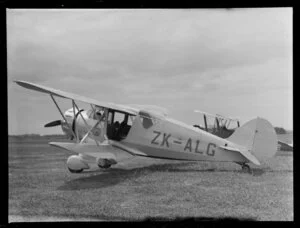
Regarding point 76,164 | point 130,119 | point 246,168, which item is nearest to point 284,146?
point 246,168

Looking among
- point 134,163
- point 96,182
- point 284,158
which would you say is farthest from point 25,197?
point 284,158

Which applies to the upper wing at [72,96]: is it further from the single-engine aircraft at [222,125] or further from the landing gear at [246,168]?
the landing gear at [246,168]

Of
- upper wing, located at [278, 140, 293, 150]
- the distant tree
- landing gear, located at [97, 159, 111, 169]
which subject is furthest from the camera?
landing gear, located at [97, 159, 111, 169]

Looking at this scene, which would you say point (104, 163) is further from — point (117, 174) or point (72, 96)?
point (72, 96)

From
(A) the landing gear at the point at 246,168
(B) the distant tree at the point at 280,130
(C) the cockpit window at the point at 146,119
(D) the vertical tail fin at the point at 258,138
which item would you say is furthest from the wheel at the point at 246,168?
(C) the cockpit window at the point at 146,119

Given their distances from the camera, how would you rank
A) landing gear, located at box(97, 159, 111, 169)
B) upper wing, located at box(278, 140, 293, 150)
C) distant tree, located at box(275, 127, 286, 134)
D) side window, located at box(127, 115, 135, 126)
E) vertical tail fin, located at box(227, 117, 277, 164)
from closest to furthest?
upper wing, located at box(278, 140, 293, 150)
distant tree, located at box(275, 127, 286, 134)
vertical tail fin, located at box(227, 117, 277, 164)
landing gear, located at box(97, 159, 111, 169)
side window, located at box(127, 115, 135, 126)

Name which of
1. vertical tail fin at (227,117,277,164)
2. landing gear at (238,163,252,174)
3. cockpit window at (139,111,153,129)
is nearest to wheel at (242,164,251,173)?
landing gear at (238,163,252,174)

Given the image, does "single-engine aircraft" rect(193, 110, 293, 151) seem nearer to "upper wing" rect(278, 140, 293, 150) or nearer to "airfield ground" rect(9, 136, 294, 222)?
"upper wing" rect(278, 140, 293, 150)
